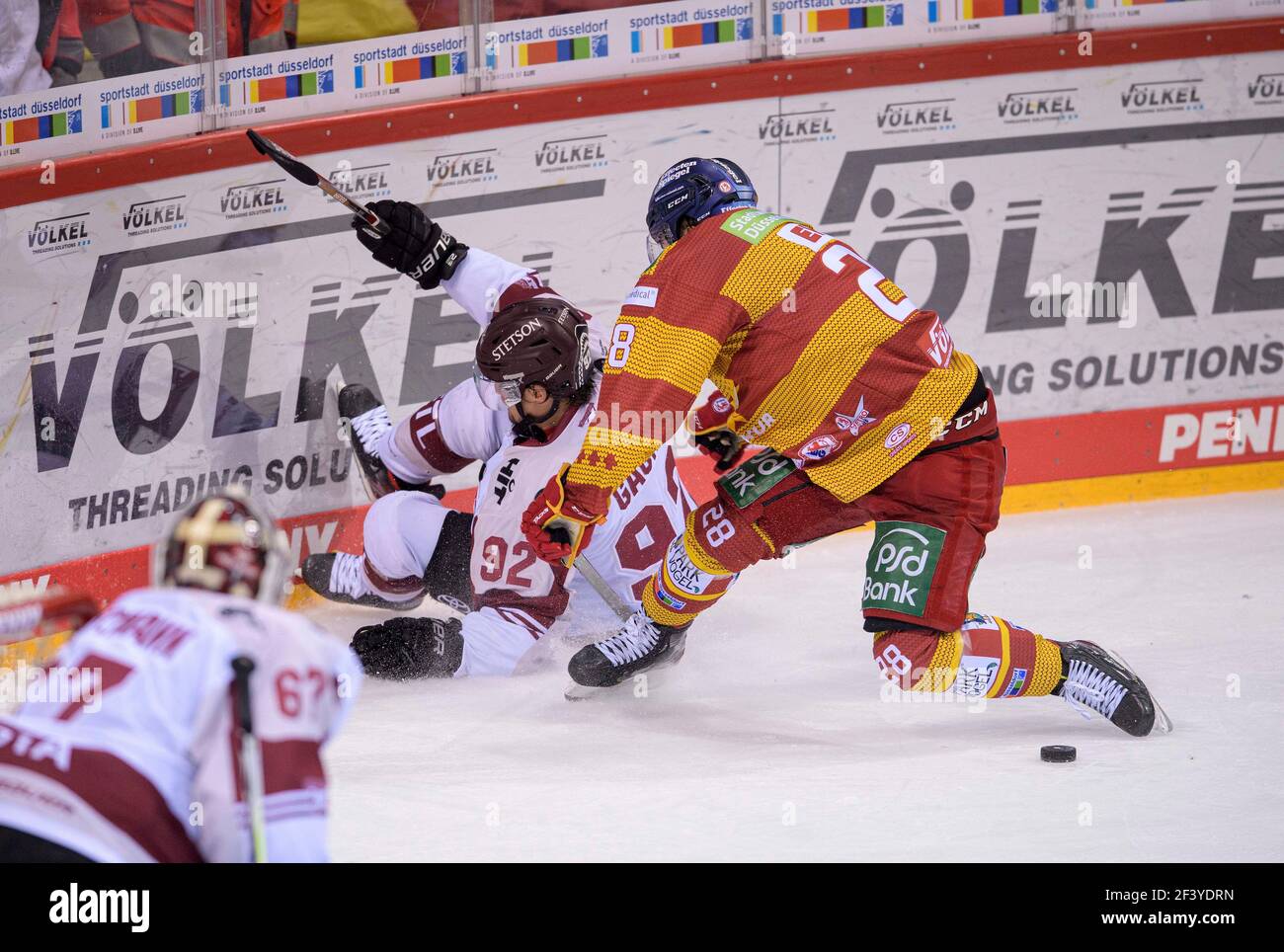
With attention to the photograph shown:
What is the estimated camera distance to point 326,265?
17.4 ft

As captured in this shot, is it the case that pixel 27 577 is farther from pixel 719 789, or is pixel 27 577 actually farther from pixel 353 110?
pixel 719 789

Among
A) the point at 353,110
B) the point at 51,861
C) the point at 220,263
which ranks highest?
the point at 353,110

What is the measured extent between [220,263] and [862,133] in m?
2.36

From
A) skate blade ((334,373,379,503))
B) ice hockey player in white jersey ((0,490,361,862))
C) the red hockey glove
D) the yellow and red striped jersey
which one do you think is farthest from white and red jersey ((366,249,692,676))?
ice hockey player in white jersey ((0,490,361,862))

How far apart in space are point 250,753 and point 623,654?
2.39 metres

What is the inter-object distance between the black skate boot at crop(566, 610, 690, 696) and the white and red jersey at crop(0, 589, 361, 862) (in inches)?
89.8

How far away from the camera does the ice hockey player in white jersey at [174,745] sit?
6.37 feet

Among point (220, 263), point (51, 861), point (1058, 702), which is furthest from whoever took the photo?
point (220, 263)

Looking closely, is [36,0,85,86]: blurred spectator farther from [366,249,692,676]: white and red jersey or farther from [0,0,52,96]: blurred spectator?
[366,249,692,676]: white and red jersey

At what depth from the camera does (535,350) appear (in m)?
4.23

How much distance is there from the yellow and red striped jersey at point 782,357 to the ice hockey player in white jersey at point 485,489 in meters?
0.59

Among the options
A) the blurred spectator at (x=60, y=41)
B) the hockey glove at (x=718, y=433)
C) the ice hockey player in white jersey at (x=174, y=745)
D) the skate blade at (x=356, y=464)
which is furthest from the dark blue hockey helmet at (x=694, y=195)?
the ice hockey player in white jersey at (x=174, y=745)

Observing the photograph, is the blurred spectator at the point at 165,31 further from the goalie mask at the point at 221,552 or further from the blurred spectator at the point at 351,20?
the goalie mask at the point at 221,552
